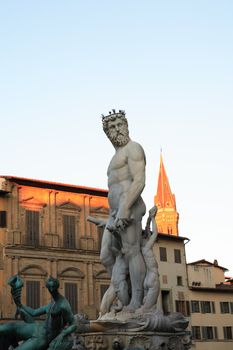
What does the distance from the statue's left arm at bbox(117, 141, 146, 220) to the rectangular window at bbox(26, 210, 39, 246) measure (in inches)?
1276

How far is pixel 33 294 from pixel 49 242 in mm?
4045

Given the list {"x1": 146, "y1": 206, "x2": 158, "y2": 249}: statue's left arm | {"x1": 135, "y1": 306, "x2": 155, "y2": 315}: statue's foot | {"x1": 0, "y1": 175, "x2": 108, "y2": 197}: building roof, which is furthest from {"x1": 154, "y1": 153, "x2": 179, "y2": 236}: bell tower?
{"x1": 135, "y1": 306, "x2": 155, "y2": 315}: statue's foot

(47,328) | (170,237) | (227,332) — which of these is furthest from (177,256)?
(47,328)

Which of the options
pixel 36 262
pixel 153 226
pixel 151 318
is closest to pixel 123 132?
pixel 153 226

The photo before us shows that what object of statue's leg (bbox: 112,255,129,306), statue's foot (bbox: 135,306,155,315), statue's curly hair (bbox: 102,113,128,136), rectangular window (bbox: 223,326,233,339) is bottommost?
rectangular window (bbox: 223,326,233,339)

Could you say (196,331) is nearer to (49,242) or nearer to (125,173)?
(49,242)

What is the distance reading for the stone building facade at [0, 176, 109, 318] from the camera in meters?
39.7

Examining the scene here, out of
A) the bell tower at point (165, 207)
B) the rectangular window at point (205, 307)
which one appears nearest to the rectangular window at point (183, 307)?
the rectangular window at point (205, 307)

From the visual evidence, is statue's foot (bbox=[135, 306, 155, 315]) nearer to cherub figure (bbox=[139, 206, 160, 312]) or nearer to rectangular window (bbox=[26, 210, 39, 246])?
cherub figure (bbox=[139, 206, 160, 312])

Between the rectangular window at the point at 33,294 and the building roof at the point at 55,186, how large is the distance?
716cm

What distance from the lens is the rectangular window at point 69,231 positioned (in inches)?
1679

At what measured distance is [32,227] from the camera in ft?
136

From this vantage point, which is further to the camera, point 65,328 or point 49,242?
point 49,242

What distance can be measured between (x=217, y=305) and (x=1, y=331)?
4575 cm
